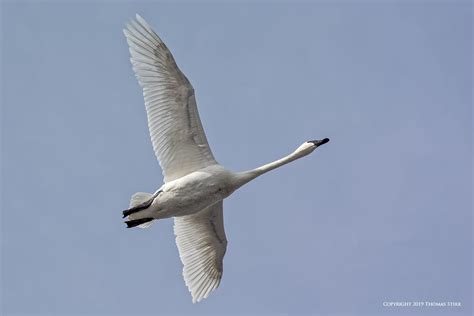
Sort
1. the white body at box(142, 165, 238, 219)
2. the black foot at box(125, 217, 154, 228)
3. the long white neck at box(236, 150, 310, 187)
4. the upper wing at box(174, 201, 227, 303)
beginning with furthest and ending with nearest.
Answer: the upper wing at box(174, 201, 227, 303) < the black foot at box(125, 217, 154, 228) < the long white neck at box(236, 150, 310, 187) < the white body at box(142, 165, 238, 219)

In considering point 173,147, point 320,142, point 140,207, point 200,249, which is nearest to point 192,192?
point 140,207

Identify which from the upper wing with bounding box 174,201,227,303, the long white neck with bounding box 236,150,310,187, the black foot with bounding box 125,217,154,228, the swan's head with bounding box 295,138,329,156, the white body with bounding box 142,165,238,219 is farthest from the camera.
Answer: the upper wing with bounding box 174,201,227,303

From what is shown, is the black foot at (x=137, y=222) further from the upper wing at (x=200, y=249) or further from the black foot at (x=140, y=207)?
the upper wing at (x=200, y=249)

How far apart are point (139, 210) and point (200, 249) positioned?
9.50 feet

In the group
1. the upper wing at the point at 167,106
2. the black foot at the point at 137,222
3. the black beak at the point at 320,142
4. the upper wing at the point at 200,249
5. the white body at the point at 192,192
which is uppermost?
the upper wing at the point at 167,106

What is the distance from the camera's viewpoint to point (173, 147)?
867 inches

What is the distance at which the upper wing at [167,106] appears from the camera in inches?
848

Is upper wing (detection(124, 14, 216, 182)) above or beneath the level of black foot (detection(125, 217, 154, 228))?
above

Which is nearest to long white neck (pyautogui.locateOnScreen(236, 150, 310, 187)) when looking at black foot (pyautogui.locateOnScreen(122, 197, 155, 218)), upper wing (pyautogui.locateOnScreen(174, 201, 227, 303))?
black foot (pyautogui.locateOnScreen(122, 197, 155, 218))

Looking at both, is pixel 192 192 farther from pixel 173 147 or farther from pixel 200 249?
pixel 200 249

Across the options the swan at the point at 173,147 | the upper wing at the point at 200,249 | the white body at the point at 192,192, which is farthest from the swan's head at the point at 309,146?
the upper wing at the point at 200,249

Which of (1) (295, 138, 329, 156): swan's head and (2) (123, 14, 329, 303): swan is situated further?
(1) (295, 138, 329, 156): swan's head

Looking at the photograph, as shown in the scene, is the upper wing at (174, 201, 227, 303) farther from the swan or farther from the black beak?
the black beak

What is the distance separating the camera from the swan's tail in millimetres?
21234
